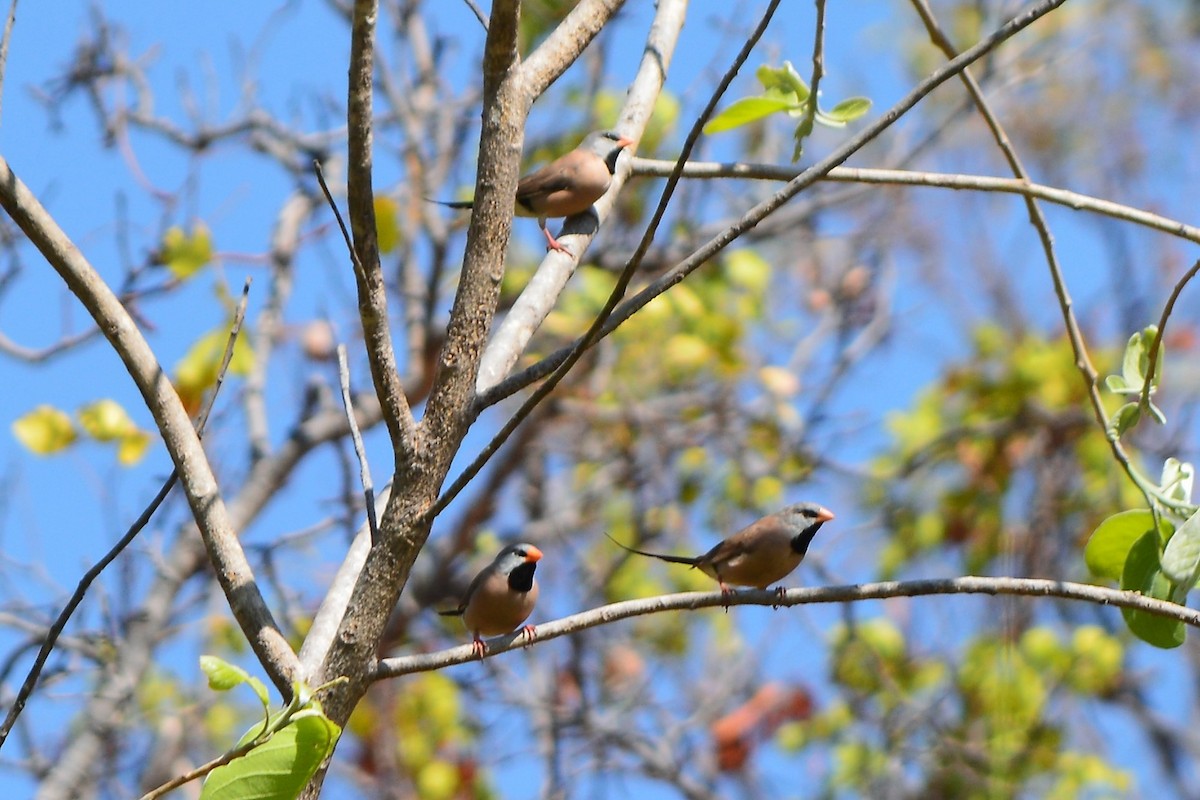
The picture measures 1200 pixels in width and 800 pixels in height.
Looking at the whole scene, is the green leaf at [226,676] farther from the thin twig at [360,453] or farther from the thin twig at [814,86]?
the thin twig at [814,86]

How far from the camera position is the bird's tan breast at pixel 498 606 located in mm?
3734

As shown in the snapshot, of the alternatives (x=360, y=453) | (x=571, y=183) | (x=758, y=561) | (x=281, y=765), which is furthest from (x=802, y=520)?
(x=281, y=765)

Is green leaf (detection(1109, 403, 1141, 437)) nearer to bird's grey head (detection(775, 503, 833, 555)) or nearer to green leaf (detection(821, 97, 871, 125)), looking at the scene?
green leaf (detection(821, 97, 871, 125))

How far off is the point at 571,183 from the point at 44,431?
2.53 metres

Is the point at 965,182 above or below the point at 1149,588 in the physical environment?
above

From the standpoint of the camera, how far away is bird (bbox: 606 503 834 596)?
369 centimetres

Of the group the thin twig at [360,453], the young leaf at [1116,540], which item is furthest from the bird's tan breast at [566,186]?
the young leaf at [1116,540]

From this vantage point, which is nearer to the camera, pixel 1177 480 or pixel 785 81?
pixel 1177 480

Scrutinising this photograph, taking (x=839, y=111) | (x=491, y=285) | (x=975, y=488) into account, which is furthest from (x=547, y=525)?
(x=491, y=285)

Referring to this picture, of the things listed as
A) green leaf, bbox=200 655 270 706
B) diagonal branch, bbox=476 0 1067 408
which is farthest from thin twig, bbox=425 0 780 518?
green leaf, bbox=200 655 270 706

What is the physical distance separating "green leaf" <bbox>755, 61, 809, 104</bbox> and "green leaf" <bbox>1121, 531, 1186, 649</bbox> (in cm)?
111

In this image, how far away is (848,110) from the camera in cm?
277

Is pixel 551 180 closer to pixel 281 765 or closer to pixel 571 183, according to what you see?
pixel 571 183

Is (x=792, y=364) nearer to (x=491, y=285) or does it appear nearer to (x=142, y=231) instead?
(x=142, y=231)
